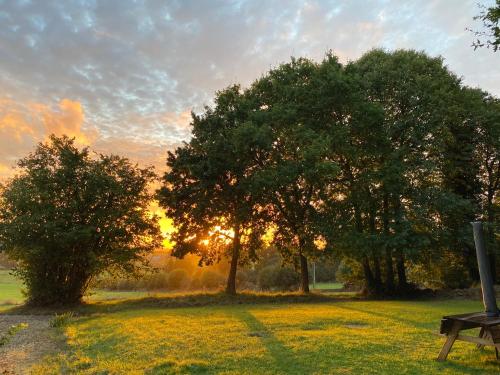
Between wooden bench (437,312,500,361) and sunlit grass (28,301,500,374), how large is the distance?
0.39 meters

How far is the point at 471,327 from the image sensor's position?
947cm

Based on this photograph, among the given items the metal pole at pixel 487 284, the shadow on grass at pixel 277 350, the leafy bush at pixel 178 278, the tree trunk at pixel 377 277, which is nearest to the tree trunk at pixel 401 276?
the tree trunk at pixel 377 277

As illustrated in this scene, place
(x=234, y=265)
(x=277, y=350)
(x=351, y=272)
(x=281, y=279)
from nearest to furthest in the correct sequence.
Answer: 1. (x=277, y=350)
2. (x=234, y=265)
3. (x=351, y=272)
4. (x=281, y=279)

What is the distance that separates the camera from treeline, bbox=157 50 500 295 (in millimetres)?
29844

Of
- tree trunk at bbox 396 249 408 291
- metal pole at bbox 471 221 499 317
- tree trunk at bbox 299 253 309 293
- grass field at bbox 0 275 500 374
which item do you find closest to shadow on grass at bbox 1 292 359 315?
tree trunk at bbox 299 253 309 293

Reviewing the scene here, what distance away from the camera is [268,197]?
→ 109 feet

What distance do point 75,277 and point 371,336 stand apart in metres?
25.0

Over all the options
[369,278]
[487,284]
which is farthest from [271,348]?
[369,278]

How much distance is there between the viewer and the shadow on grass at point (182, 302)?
27.7 metres

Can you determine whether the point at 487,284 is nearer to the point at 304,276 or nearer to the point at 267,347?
the point at 267,347

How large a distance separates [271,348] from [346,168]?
2407 centimetres

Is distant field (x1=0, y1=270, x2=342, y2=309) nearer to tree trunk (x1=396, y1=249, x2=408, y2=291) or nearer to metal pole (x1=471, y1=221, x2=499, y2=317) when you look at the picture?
tree trunk (x1=396, y1=249, x2=408, y2=291)

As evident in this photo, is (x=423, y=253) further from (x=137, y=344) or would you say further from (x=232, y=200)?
(x=137, y=344)

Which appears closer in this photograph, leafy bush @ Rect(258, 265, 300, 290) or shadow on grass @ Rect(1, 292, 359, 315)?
shadow on grass @ Rect(1, 292, 359, 315)
